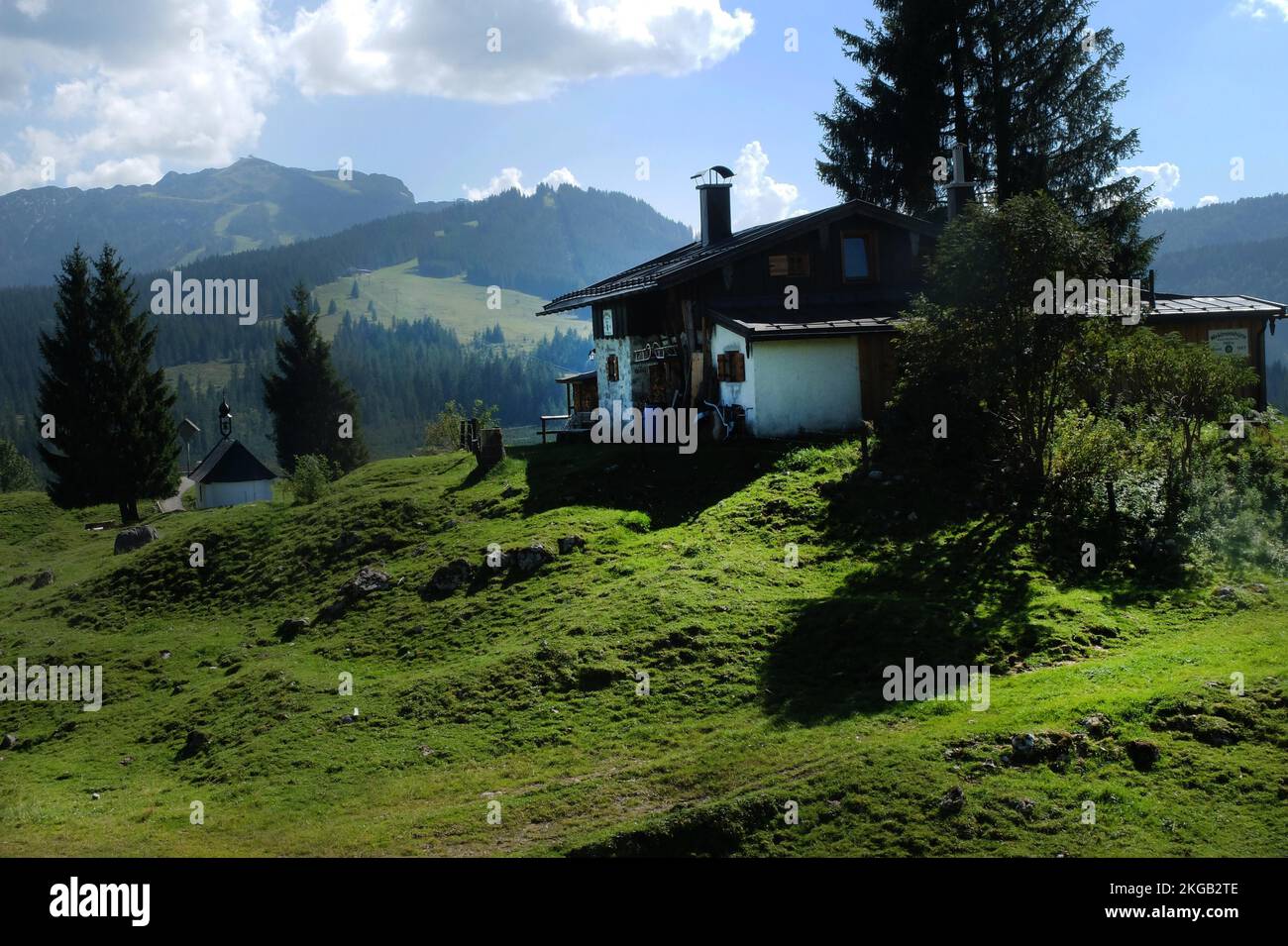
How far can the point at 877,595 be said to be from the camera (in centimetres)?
1898

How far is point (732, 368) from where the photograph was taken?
3103cm

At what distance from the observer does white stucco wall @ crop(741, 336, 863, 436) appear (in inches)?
1167

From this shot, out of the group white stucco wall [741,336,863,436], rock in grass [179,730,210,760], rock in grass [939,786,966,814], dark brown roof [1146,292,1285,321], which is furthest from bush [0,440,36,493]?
rock in grass [939,786,966,814]

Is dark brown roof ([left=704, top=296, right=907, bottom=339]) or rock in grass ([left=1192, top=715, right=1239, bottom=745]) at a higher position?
dark brown roof ([left=704, top=296, right=907, bottom=339])

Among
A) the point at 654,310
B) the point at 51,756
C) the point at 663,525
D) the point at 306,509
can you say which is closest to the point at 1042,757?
the point at 663,525

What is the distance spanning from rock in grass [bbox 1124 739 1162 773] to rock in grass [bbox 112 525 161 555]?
99.7 feet

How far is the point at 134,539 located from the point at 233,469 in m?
27.7

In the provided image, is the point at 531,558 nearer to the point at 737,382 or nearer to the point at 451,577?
the point at 451,577

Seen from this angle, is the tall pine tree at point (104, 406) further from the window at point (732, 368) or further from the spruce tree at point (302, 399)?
the window at point (732, 368)

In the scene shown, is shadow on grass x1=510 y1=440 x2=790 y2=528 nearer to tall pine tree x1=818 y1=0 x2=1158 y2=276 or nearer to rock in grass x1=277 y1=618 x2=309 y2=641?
rock in grass x1=277 y1=618 x2=309 y2=641

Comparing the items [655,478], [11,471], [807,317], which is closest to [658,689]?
[655,478]

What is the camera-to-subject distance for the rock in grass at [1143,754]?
11953 millimetres
